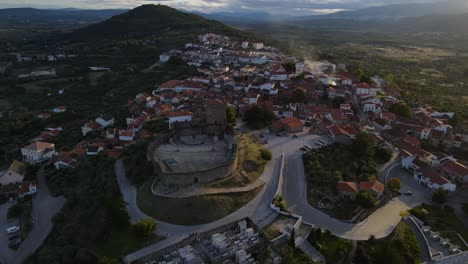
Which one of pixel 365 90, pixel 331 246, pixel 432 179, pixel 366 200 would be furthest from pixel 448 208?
pixel 365 90

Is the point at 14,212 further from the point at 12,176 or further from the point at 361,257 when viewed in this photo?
the point at 361,257

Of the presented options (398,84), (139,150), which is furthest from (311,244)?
(398,84)

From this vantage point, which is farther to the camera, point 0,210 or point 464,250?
point 0,210

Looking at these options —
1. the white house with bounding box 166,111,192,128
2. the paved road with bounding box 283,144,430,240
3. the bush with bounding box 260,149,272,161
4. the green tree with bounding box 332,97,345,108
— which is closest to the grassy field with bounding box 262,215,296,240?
the paved road with bounding box 283,144,430,240

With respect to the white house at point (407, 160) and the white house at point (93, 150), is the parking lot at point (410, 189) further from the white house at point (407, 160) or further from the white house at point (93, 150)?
the white house at point (93, 150)

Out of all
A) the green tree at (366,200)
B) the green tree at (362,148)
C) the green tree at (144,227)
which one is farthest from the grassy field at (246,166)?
the green tree at (362,148)

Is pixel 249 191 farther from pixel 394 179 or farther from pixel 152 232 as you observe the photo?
pixel 394 179
